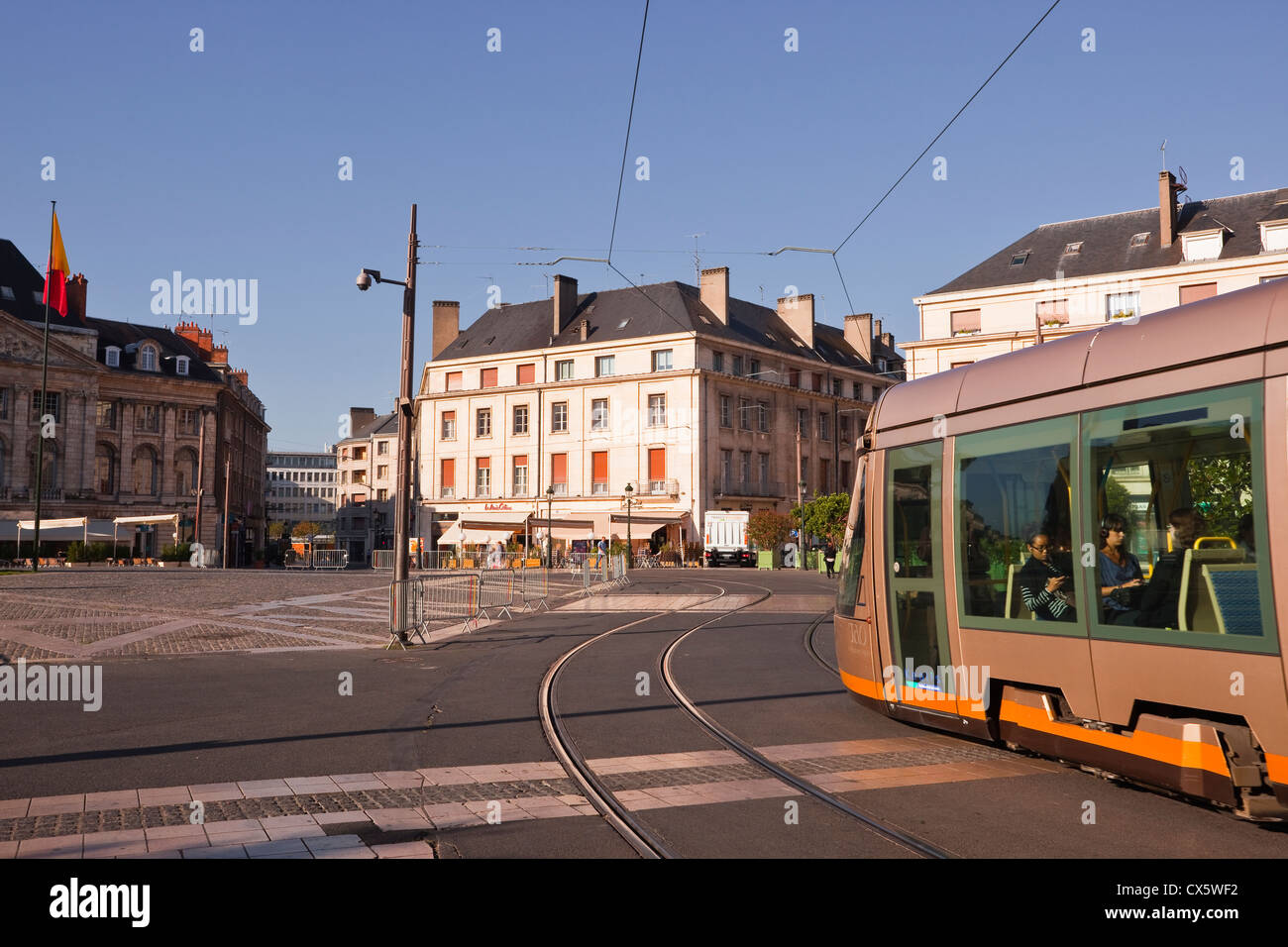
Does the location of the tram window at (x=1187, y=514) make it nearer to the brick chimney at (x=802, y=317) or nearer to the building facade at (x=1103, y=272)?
the building facade at (x=1103, y=272)

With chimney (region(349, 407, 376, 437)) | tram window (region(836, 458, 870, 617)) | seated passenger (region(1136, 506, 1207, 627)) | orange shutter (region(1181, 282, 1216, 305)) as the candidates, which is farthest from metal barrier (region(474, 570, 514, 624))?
chimney (region(349, 407, 376, 437))

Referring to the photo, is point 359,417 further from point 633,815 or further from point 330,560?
point 633,815

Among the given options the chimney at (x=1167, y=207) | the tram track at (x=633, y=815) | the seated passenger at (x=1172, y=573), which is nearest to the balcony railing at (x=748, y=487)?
the chimney at (x=1167, y=207)

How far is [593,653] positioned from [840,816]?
9.40m

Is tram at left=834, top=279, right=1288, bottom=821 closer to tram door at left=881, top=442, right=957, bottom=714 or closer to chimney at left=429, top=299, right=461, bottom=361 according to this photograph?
tram door at left=881, top=442, right=957, bottom=714

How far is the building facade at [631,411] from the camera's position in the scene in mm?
61094

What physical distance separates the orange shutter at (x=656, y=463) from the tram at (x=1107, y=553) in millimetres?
52848

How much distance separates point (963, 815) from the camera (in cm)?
608

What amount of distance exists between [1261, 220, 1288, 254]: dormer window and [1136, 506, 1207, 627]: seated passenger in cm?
4497

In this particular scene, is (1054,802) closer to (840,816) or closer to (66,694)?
(840,816)

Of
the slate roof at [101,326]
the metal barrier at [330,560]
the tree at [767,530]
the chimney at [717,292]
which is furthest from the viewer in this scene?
the slate roof at [101,326]

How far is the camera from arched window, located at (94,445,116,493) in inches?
2815

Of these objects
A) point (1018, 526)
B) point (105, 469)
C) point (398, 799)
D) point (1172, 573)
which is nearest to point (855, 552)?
point (1018, 526)

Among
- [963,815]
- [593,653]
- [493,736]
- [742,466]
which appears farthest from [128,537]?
[963,815]
